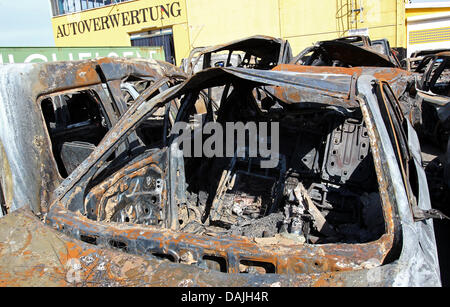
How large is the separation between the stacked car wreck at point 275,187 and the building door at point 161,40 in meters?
16.3

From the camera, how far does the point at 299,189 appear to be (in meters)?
3.15

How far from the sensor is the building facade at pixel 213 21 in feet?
49.9

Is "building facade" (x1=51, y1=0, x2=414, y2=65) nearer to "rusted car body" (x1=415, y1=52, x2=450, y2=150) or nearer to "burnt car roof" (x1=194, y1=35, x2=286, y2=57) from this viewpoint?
"rusted car body" (x1=415, y1=52, x2=450, y2=150)

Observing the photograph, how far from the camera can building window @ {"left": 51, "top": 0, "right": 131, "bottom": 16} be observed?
23.1 metres

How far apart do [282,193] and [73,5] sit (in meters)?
25.0

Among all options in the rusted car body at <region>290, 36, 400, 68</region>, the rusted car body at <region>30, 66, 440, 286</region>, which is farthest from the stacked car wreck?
the rusted car body at <region>290, 36, 400, 68</region>

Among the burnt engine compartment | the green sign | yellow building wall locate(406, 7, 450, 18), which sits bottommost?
the burnt engine compartment

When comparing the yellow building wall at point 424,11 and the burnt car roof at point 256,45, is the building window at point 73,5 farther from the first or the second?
the burnt car roof at point 256,45

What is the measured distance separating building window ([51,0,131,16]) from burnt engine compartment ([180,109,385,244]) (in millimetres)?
22485

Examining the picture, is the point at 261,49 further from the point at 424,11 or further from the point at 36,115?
the point at 424,11

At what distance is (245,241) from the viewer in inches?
67.6

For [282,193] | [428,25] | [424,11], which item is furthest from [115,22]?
[282,193]

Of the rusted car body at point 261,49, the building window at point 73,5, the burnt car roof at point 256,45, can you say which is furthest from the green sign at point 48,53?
the building window at point 73,5
